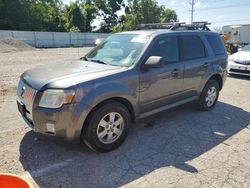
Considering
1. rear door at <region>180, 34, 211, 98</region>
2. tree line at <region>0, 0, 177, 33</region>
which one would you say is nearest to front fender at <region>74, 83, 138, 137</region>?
rear door at <region>180, 34, 211, 98</region>

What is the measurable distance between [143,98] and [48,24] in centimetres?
4861

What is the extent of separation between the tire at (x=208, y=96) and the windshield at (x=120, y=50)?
206cm

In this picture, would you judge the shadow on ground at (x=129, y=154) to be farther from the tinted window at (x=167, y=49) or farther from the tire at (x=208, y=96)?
the tinted window at (x=167, y=49)

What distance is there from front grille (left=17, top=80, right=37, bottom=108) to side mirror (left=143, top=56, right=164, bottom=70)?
1.70m

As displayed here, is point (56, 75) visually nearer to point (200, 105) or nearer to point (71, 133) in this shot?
point (71, 133)

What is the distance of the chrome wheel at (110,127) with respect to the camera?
3.69 meters

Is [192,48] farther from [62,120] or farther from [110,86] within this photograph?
[62,120]

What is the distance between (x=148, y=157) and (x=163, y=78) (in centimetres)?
142

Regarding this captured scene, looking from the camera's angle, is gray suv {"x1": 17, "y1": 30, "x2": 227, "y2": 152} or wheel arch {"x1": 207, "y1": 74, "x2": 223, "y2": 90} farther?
wheel arch {"x1": 207, "y1": 74, "x2": 223, "y2": 90}

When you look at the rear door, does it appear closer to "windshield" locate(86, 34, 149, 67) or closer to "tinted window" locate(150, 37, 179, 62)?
"tinted window" locate(150, 37, 179, 62)

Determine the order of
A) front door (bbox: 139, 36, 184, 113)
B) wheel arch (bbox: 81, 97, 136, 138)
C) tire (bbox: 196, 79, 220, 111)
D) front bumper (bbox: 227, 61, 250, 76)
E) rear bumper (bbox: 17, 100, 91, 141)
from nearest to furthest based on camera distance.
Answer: rear bumper (bbox: 17, 100, 91, 141) → wheel arch (bbox: 81, 97, 136, 138) → front door (bbox: 139, 36, 184, 113) → tire (bbox: 196, 79, 220, 111) → front bumper (bbox: 227, 61, 250, 76)

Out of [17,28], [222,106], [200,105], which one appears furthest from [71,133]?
[17,28]

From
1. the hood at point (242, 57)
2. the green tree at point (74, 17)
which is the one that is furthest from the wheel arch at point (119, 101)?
the green tree at point (74, 17)

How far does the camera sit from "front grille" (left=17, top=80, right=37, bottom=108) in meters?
3.44
